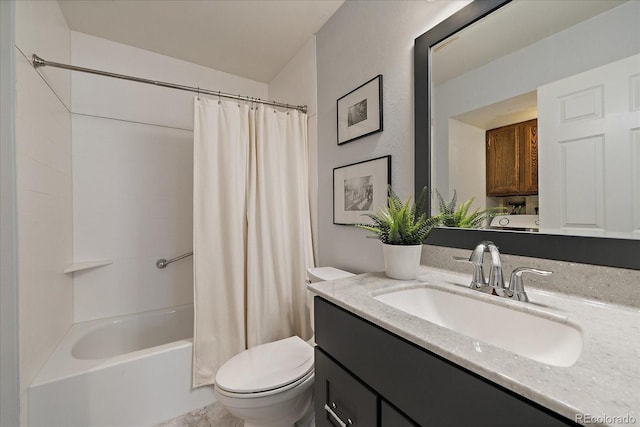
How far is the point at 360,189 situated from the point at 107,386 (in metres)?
1.64

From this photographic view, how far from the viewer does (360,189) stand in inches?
58.6

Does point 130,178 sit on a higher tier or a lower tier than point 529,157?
higher

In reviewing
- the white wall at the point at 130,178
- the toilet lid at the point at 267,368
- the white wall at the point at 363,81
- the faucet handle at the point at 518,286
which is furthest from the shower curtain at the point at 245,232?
the faucet handle at the point at 518,286

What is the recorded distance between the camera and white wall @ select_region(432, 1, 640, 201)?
68cm

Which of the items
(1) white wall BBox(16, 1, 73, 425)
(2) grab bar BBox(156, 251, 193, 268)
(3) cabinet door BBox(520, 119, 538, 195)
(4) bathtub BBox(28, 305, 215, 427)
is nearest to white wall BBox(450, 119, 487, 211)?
(3) cabinet door BBox(520, 119, 538, 195)

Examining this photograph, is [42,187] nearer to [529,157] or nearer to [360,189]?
[360,189]

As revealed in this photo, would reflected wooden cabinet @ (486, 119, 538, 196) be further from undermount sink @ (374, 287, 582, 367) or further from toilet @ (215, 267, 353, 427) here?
toilet @ (215, 267, 353, 427)

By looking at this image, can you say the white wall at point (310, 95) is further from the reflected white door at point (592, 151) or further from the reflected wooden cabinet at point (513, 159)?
the reflected white door at point (592, 151)

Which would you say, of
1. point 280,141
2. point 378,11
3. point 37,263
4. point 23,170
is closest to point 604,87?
point 378,11

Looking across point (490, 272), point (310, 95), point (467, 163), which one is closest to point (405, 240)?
point (490, 272)

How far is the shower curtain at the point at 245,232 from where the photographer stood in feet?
5.11

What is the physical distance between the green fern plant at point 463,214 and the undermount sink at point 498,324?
1.00ft

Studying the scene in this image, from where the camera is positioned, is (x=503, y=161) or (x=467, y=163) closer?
(x=503, y=161)

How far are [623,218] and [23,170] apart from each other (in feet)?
6.92
